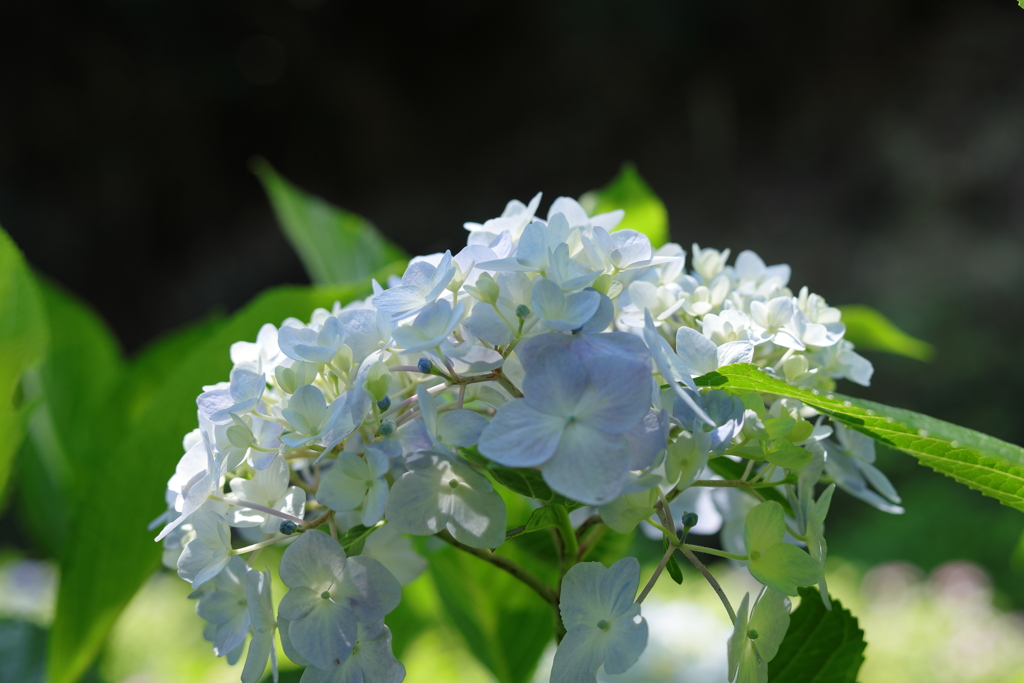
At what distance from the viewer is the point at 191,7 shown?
4.13 m

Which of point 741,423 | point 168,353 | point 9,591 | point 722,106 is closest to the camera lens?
point 741,423

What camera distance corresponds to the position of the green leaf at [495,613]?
0.53 m

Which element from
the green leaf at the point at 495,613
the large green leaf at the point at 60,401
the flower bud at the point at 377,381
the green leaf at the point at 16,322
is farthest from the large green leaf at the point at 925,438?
the large green leaf at the point at 60,401

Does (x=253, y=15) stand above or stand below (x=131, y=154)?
above

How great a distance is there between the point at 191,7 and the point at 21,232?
1.64m

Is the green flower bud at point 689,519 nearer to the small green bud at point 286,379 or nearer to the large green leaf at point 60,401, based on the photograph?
the small green bud at point 286,379

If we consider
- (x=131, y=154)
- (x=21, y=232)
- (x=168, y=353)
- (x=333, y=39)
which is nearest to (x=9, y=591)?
(x=168, y=353)

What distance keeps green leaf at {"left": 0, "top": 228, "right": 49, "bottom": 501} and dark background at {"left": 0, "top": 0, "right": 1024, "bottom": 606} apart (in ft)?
12.2

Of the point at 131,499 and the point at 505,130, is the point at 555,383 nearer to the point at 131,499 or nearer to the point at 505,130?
the point at 131,499

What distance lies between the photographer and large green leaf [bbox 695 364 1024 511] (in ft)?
0.86

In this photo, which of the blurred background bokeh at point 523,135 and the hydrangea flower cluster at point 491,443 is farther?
the blurred background bokeh at point 523,135

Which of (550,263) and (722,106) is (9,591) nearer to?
(550,263)

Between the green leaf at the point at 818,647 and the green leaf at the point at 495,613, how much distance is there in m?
0.22

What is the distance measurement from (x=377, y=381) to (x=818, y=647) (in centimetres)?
25
